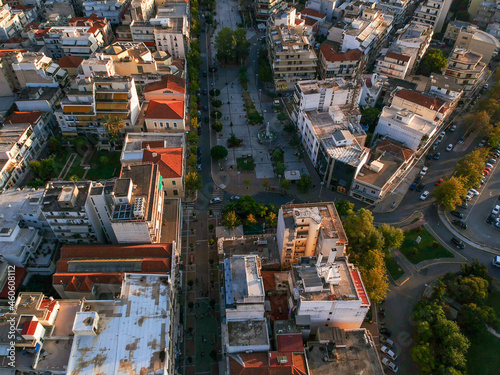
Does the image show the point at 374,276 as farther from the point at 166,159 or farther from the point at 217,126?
the point at 217,126

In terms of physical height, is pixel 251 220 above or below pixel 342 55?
below

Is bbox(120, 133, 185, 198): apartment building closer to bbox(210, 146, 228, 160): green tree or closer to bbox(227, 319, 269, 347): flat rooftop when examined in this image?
bbox(210, 146, 228, 160): green tree

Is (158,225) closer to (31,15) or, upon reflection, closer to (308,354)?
(308,354)

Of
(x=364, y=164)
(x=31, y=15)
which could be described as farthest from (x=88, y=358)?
(x=31, y=15)

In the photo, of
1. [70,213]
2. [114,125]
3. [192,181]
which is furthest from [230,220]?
[114,125]

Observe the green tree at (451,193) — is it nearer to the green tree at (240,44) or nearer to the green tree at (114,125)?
the green tree at (114,125)

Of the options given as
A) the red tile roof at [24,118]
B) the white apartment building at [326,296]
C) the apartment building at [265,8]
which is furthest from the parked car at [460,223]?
the apartment building at [265,8]
